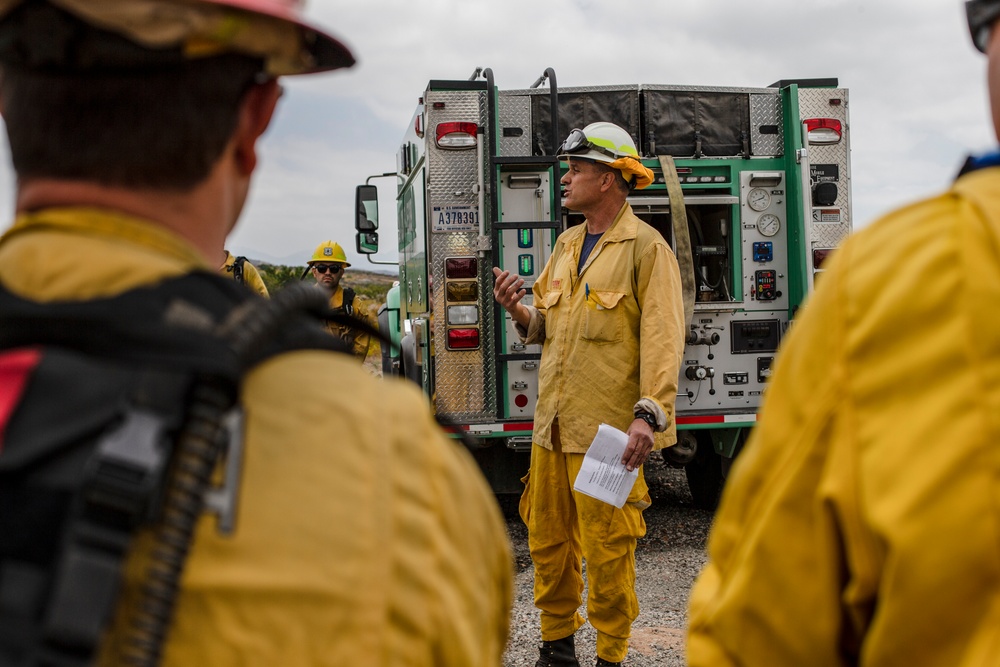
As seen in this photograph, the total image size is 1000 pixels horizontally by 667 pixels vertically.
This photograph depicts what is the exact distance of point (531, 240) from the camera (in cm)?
632

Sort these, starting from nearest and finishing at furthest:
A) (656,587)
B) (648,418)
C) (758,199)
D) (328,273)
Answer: (648,418) → (656,587) → (758,199) → (328,273)

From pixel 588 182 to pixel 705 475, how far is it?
374 centimetres

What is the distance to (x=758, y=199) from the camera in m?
6.62

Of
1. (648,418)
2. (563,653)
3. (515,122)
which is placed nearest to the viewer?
(648,418)

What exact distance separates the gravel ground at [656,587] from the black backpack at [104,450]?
12.6ft

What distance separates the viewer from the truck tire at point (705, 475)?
720 centimetres

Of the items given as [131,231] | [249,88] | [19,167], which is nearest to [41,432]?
[131,231]

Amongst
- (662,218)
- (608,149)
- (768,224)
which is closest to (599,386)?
(608,149)

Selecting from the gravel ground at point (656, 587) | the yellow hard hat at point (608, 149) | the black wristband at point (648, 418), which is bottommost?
the gravel ground at point (656, 587)

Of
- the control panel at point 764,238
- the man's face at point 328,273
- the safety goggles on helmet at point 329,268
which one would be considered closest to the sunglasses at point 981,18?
the control panel at point 764,238

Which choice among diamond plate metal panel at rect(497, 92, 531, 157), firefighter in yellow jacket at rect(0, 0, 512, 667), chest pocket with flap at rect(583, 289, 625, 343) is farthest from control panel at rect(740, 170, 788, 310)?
firefighter in yellow jacket at rect(0, 0, 512, 667)

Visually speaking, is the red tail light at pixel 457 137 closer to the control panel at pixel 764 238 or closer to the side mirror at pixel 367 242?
the control panel at pixel 764 238

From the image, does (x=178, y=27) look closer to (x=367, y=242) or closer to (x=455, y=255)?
(x=455, y=255)

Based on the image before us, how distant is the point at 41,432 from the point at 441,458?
0.38 meters
